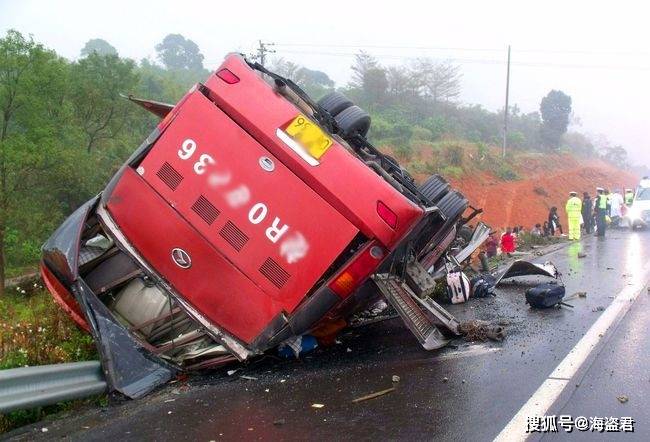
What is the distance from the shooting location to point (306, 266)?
4.54 metres

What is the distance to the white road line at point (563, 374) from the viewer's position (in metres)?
3.60

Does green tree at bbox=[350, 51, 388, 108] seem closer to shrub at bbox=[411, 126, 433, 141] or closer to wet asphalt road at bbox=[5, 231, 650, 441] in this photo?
shrub at bbox=[411, 126, 433, 141]

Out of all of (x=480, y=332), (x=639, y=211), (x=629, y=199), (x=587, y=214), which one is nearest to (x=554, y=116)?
(x=629, y=199)

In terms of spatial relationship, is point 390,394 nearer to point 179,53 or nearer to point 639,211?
point 639,211

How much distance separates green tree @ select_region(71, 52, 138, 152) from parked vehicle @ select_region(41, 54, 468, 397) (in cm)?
1638

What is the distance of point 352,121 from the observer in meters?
5.59

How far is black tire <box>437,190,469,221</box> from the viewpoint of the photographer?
238 inches

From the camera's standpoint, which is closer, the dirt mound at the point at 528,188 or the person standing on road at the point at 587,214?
the person standing on road at the point at 587,214

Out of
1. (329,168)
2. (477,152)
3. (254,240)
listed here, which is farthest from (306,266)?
(477,152)

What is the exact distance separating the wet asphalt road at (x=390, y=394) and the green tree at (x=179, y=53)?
72969mm

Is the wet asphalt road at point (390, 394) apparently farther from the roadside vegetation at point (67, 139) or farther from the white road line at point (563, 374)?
the roadside vegetation at point (67, 139)

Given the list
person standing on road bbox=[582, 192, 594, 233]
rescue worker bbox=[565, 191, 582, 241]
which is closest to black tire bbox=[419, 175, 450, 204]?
rescue worker bbox=[565, 191, 582, 241]

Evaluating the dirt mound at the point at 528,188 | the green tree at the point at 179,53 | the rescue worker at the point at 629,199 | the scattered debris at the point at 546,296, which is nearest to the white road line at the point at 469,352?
→ the scattered debris at the point at 546,296

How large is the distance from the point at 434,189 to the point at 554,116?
158 feet
